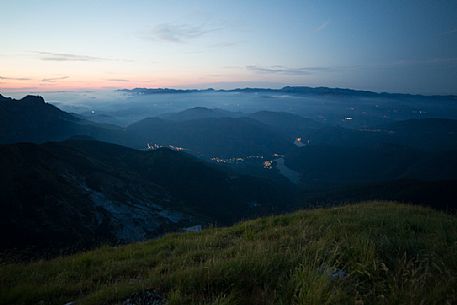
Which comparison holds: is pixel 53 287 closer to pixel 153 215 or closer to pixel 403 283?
pixel 403 283

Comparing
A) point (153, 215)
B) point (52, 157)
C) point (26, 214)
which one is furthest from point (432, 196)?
point (52, 157)

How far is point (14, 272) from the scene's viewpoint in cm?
688

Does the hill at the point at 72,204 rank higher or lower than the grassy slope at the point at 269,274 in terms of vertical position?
lower

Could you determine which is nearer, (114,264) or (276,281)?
(276,281)

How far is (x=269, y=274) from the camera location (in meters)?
4.85

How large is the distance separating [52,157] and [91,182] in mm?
25135

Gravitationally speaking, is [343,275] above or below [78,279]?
above

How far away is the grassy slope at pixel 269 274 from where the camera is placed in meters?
3.82

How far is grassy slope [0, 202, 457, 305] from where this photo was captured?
3.82 m

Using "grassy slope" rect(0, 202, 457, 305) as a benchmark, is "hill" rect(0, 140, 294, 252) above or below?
below

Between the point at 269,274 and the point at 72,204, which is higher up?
the point at 269,274

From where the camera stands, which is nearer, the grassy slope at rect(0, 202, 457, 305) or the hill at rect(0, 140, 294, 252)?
the grassy slope at rect(0, 202, 457, 305)

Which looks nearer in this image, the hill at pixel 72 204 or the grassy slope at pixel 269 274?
the grassy slope at pixel 269 274

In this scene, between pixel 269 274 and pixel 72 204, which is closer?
pixel 269 274
